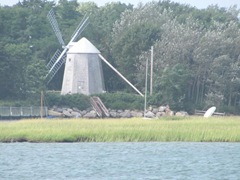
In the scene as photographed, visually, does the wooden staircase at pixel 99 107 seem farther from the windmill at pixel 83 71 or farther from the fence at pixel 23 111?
the fence at pixel 23 111

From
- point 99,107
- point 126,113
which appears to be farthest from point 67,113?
point 126,113

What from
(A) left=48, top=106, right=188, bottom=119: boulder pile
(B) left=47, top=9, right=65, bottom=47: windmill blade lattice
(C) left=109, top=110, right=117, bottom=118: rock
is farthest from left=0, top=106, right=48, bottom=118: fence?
(B) left=47, top=9, right=65, bottom=47: windmill blade lattice

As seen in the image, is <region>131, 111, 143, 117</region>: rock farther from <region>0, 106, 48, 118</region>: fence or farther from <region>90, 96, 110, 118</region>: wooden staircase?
<region>0, 106, 48, 118</region>: fence

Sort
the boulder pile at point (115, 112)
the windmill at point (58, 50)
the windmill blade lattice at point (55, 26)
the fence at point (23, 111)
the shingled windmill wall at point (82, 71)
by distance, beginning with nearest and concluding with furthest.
→ the fence at point (23, 111) < the boulder pile at point (115, 112) < the shingled windmill wall at point (82, 71) < the windmill at point (58, 50) < the windmill blade lattice at point (55, 26)

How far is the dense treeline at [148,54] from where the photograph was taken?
7594 cm

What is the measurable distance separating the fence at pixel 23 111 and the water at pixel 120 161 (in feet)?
70.9

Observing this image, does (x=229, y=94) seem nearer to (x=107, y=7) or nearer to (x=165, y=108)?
(x=165, y=108)

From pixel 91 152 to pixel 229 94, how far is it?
35.5 metres

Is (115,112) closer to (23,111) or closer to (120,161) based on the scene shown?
(23,111)

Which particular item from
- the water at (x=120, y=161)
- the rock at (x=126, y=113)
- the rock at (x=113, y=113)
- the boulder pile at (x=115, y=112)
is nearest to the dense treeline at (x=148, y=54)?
the boulder pile at (x=115, y=112)

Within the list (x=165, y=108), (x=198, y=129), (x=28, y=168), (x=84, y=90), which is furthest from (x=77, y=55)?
(x=28, y=168)

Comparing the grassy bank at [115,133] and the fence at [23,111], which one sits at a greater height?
the fence at [23,111]

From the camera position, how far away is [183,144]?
1922 inches

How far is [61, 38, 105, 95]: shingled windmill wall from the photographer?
267ft
